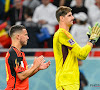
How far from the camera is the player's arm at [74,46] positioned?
15.9 feet

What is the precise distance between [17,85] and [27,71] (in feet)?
0.97

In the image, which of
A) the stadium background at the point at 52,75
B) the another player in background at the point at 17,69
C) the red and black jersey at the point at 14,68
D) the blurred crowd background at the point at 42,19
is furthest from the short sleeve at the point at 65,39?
the blurred crowd background at the point at 42,19

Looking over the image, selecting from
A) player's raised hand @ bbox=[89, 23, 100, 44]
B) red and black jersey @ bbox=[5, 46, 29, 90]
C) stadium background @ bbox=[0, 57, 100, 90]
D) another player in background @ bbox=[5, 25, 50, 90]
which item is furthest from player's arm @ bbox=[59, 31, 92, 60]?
stadium background @ bbox=[0, 57, 100, 90]

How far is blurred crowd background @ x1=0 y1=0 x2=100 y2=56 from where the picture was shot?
8.71 meters

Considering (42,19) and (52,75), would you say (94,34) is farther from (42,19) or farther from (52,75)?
(42,19)

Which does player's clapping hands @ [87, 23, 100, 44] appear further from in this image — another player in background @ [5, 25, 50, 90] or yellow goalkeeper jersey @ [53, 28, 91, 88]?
another player in background @ [5, 25, 50, 90]

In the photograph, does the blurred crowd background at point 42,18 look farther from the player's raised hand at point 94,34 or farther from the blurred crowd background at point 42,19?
the player's raised hand at point 94,34

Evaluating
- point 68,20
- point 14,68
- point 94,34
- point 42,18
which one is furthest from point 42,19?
point 14,68

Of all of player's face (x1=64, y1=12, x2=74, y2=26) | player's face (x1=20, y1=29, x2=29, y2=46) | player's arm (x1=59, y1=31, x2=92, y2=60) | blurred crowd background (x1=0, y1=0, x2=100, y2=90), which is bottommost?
blurred crowd background (x1=0, y1=0, x2=100, y2=90)

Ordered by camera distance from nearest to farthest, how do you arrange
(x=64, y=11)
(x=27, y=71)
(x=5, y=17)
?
(x=27, y=71), (x=64, y=11), (x=5, y=17)

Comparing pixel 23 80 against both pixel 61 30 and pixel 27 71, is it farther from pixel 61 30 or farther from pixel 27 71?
pixel 61 30

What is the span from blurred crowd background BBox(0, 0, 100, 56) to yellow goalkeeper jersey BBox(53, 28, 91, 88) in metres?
3.23

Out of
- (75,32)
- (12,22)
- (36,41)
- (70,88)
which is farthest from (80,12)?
(70,88)

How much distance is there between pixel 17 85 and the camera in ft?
15.2
